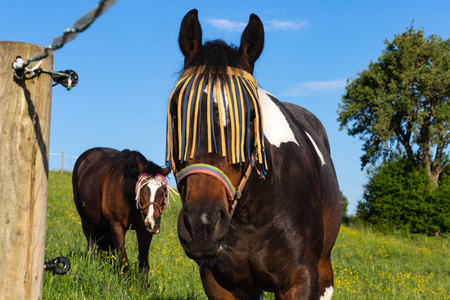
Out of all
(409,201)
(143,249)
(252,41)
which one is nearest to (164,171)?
(143,249)

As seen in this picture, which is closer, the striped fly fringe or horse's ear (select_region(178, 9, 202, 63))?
the striped fly fringe

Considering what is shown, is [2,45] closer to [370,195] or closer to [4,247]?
[4,247]

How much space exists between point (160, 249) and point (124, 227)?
213 cm

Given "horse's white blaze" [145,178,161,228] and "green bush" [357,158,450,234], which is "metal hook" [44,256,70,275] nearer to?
"horse's white blaze" [145,178,161,228]

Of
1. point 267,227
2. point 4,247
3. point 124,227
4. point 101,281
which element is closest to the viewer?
point 4,247

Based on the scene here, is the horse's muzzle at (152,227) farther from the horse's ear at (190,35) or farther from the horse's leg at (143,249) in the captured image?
the horse's ear at (190,35)

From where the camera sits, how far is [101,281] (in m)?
5.10

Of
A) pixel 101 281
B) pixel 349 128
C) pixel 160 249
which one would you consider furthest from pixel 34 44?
pixel 349 128

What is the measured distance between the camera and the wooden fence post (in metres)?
1.99

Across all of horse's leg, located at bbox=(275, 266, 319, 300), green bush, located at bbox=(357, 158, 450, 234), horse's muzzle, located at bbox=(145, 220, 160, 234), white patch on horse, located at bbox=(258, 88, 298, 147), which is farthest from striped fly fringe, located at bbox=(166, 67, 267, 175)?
green bush, located at bbox=(357, 158, 450, 234)

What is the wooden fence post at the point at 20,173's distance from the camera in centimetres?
199

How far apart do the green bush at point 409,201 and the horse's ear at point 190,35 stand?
2808 centimetres

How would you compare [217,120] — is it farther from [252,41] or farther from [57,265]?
[57,265]

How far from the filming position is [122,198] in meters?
7.56
